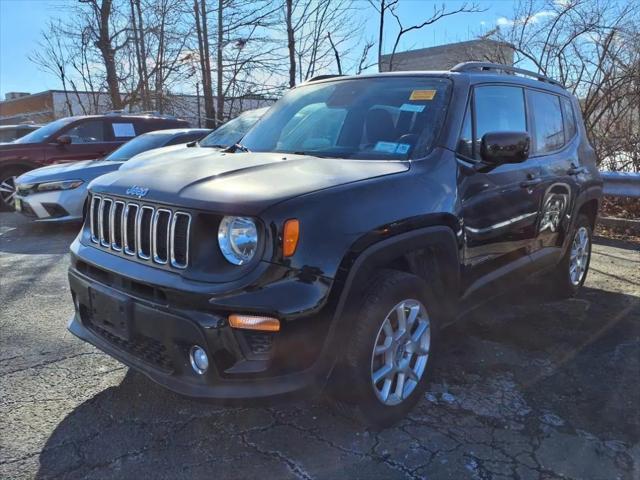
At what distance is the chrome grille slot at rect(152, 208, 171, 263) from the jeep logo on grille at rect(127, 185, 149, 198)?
0.17 metres

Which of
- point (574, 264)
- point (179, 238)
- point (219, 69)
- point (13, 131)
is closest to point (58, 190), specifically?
point (179, 238)

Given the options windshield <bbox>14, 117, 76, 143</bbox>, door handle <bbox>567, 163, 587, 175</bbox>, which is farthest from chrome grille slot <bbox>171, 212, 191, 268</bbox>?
windshield <bbox>14, 117, 76, 143</bbox>

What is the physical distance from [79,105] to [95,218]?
26349 millimetres

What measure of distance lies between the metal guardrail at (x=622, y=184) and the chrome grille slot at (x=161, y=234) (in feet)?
23.5

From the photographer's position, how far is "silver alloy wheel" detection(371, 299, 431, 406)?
110 inches

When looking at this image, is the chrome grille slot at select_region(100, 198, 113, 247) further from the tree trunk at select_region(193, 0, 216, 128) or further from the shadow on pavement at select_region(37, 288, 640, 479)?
the tree trunk at select_region(193, 0, 216, 128)

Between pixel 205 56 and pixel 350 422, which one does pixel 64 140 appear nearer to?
pixel 350 422

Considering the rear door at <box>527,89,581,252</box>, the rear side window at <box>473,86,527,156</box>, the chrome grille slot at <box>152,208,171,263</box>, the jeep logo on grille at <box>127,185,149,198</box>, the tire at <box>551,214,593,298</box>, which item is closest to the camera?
the chrome grille slot at <box>152,208,171,263</box>

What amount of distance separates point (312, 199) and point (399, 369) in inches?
42.4

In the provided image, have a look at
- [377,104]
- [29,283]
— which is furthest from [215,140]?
[377,104]

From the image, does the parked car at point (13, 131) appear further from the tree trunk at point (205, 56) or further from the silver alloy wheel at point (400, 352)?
the silver alloy wheel at point (400, 352)

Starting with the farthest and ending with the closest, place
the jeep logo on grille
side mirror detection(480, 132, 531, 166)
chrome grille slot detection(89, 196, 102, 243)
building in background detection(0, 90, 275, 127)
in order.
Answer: building in background detection(0, 90, 275, 127) < side mirror detection(480, 132, 531, 166) < chrome grille slot detection(89, 196, 102, 243) < the jeep logo on grille

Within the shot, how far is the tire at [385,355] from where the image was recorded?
8.49ft

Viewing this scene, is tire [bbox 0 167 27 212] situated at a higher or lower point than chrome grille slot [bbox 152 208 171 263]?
lower
